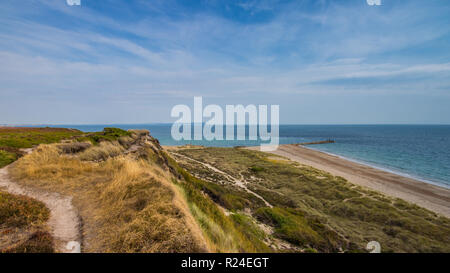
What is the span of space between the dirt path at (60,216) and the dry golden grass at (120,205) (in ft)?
0.71

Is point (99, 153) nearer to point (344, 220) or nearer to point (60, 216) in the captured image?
point (60, 216)

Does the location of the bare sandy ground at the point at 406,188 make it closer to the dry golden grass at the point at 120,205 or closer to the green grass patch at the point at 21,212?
the dry golden grass at the point at 120,205

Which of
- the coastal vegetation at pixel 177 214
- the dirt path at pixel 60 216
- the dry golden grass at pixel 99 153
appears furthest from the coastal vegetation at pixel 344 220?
the dirt path at pixel 60 216

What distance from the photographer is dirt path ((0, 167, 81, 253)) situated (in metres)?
4.45

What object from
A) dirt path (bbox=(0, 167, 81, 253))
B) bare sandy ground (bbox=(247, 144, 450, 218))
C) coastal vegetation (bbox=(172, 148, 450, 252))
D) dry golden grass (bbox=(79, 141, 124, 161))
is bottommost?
Answer: bare sandy ground (bbox=(247, 144, 450, 218))

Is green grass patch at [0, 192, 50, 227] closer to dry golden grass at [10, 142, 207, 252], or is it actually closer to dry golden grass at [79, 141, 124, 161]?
dry golden grass at [10, 142, 207, 252]

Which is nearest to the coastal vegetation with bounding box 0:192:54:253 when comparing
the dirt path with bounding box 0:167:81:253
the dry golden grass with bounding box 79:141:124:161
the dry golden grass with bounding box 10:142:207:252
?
the dirt path with bounding box 0:167:81:253

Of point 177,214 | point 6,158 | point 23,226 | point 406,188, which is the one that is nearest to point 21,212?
point 23,226

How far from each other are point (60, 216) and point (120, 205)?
1628mm

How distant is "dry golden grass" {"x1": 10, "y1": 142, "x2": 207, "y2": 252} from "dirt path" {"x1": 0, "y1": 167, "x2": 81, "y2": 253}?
217 millimetres

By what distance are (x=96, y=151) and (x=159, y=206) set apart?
13.0m

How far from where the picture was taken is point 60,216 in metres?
5.66
